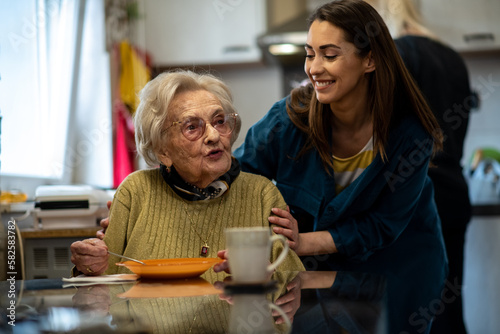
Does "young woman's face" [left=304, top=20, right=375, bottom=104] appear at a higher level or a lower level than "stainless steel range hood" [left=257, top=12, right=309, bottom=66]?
lower

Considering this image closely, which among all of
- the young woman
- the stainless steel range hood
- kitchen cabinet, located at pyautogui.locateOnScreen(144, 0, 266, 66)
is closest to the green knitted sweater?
the young woman

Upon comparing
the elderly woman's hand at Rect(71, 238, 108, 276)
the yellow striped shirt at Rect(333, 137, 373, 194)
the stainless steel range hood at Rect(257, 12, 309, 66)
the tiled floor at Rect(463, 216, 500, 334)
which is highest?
the stainless steel range hood at Rect(257, 12, 309, 66)

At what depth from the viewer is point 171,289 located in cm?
105

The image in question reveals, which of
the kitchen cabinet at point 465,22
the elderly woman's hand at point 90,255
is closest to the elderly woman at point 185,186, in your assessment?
the elderly woman's hand at point 90,255

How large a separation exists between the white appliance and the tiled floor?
81.9 inches

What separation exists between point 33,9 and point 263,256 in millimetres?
2187

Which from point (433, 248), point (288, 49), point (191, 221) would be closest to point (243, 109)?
point (288, 49)

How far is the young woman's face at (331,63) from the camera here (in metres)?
1.57

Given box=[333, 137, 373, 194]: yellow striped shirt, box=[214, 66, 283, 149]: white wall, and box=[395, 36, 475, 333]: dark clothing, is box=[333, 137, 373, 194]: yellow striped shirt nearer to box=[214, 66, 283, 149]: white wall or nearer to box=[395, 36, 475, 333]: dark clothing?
box=[395, 36, 475, 333]: dark clothing

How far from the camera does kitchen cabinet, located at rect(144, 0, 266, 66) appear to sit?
3973 millimetres

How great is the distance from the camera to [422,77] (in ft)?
7.20

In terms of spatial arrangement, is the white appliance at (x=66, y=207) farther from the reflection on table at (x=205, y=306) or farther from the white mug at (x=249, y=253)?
the white mug at (x=249, y=253)

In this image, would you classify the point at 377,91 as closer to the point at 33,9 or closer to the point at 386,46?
the point at 386,46

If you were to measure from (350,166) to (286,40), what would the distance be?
2072 mm
